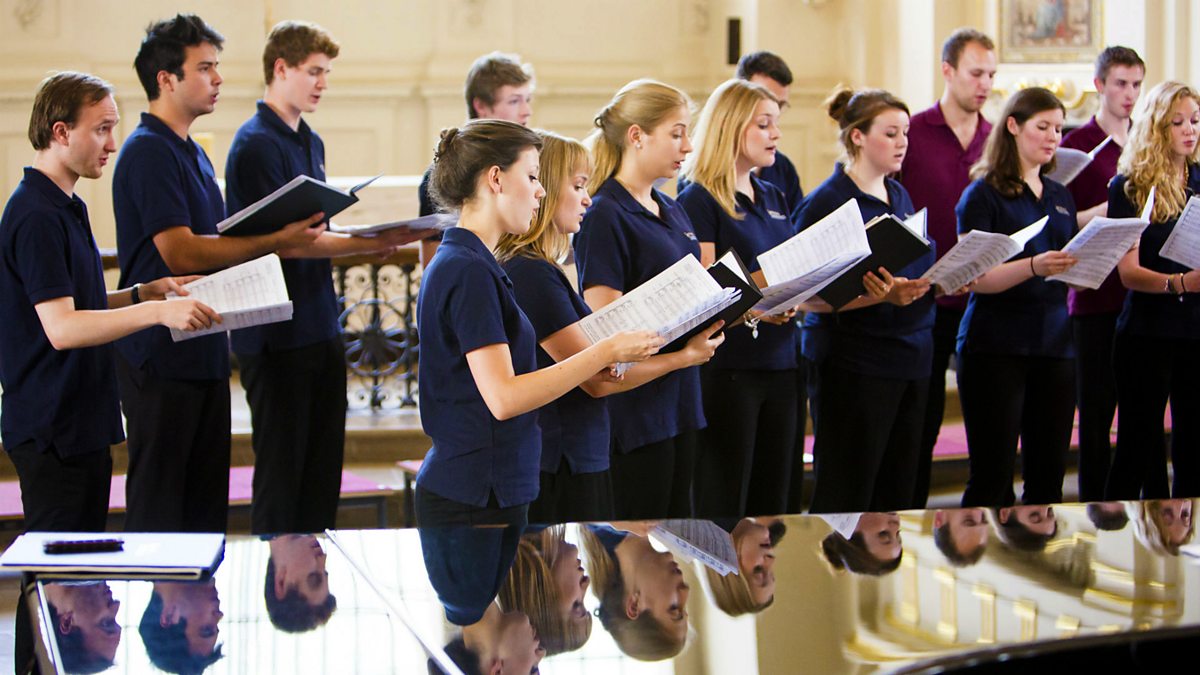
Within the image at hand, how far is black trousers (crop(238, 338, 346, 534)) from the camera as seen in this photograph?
3701 millimetres

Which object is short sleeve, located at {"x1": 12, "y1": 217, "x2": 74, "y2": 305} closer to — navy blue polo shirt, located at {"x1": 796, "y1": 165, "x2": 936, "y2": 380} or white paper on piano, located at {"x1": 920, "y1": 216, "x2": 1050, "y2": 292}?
navy blue polo shirt, located at {"x1": 796, "y1": 165, "x2": 936, "y2": 380}

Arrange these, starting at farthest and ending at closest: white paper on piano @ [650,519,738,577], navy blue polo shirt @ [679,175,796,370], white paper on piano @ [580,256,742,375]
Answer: navy blue polo shirt @ [679,175,796,370] < white paper on piano @ [580,256,742,375] < white paper on piano @ [650,519,738,577]

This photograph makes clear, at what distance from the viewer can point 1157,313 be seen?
4.17m

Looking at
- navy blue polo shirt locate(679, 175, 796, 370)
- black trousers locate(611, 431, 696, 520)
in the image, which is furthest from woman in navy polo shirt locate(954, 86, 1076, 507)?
black trousers locate(611, 431, 696, 520)

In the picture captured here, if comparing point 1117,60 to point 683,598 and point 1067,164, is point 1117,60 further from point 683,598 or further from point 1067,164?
point 683,598

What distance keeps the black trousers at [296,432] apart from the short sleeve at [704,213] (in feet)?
3.25

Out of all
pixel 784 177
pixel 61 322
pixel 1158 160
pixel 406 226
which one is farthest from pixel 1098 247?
pixel 61 322

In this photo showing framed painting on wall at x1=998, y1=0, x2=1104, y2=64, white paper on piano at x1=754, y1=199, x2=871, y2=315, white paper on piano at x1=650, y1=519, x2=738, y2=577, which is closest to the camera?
white paper on piano at x1=650, y1=519, x2=738, y2=577

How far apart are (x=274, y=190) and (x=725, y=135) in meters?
1.17

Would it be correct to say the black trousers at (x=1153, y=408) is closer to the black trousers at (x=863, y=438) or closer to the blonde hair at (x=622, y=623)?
the black trousers at (x=863, y=438)

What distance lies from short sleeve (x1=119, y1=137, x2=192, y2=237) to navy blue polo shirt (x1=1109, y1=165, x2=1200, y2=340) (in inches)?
104

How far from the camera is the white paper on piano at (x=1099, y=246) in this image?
12.2ft

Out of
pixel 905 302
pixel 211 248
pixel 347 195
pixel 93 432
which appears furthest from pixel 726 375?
pixel 93 432

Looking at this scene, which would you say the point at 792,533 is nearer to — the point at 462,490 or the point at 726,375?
the point at 462,490
